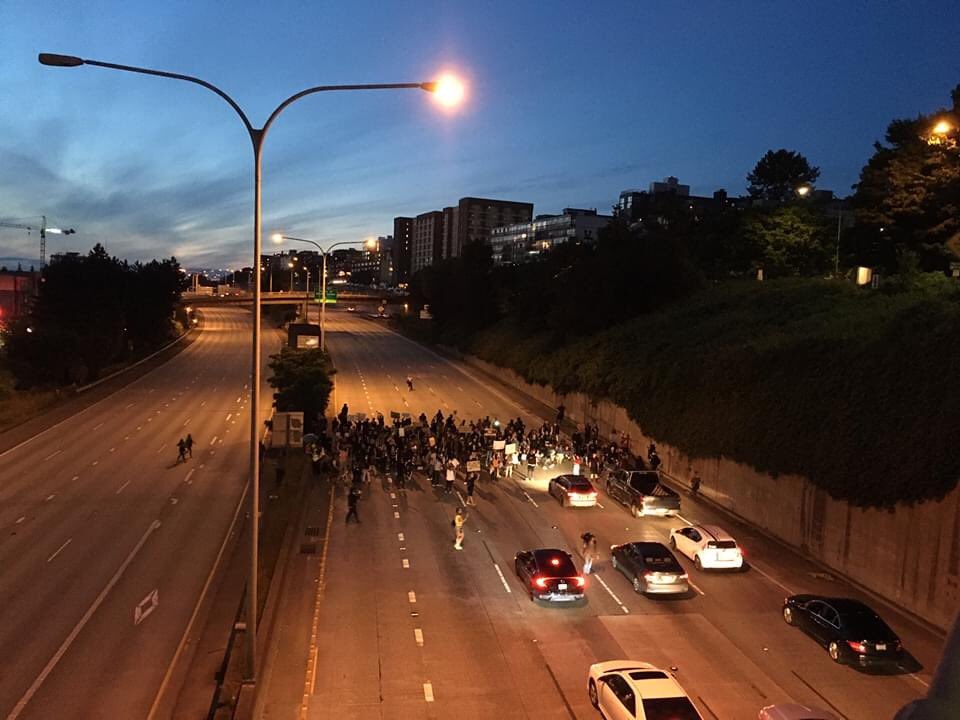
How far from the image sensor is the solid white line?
13.7 metres

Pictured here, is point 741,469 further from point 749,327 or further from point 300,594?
point 300,594

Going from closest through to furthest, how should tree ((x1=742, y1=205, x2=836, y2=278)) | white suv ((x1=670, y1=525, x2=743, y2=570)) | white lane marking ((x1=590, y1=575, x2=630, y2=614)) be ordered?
white lane marking ((x1=590, y1=575, x2=630, y2=614))
white suv ((x1=670, y1=525, x2=743, y2=570))
tree ((x1=742, y1=205, x2=836, y2=278))

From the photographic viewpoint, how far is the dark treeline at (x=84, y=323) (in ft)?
186

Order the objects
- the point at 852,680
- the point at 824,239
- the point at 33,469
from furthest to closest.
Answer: the point at 824,239 → the point at 33,469 → the point at 852,680

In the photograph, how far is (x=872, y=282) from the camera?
40625mm

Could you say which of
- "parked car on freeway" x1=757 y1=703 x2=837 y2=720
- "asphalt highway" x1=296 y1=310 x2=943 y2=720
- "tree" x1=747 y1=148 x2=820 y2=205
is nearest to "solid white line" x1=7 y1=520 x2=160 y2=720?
"asphalt highway" x1=296 y1=310 x2=943 y2=720

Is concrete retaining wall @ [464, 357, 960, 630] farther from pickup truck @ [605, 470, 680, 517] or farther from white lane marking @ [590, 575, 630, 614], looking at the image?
white lane marking @ [590, 575, 630, 614]

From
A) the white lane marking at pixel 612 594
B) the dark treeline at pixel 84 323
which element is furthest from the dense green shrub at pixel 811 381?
the dark treeline at pixel 84 323

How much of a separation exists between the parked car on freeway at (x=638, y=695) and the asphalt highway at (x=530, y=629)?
75cm

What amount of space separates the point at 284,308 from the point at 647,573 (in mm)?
131454

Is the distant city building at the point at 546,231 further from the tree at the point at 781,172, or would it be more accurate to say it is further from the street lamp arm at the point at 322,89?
the street lamp arm at the point at 322,89

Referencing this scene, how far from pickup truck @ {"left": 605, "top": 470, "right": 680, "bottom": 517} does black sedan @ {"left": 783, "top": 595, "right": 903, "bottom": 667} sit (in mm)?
10338

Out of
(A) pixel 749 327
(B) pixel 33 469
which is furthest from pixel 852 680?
(B) pixel 33 469

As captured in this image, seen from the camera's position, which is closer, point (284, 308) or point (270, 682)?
point (270, 682)
